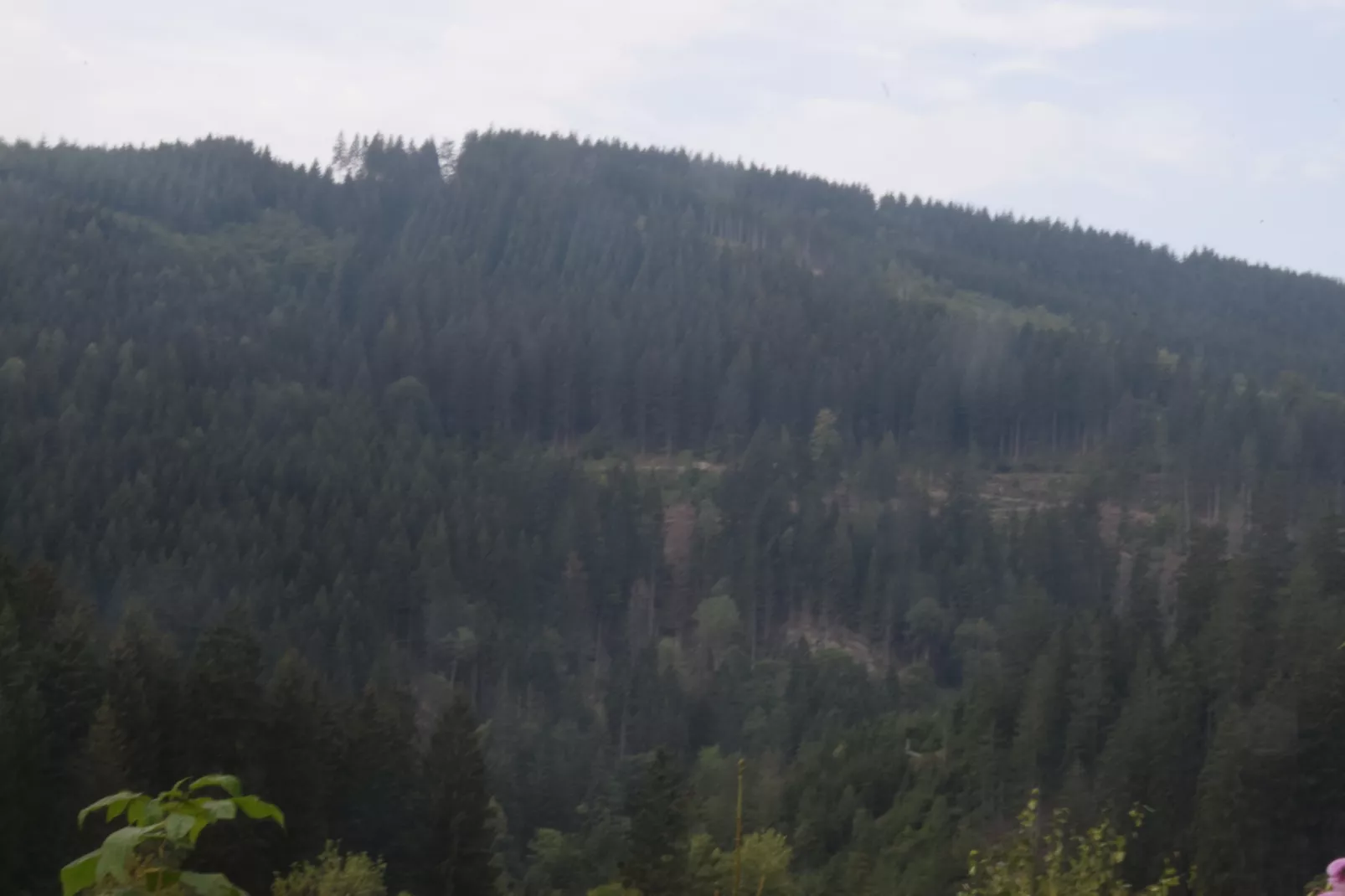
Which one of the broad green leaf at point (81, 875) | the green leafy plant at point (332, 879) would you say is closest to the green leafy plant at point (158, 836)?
the broad green leaf at point (81, 875)

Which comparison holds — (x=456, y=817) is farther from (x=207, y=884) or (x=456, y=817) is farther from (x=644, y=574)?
(x=644, y=574)

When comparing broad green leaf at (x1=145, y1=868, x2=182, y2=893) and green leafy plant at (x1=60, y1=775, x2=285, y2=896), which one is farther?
broad green leaf at (x1=145, y1=868, x2=182, y2=893)

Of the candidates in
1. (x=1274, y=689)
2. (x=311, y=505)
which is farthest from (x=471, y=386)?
(x=1274, y=689)

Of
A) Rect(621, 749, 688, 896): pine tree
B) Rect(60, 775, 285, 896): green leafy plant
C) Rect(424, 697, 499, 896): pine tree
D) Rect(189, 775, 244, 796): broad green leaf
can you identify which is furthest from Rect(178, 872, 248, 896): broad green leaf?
Rect(424, 697, 499, 896): pine tree

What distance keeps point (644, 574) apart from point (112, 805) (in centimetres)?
12972

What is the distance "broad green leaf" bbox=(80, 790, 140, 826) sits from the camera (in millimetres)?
3400

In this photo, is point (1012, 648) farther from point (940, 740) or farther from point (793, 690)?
point (793, 690)

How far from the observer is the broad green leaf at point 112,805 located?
134 inches

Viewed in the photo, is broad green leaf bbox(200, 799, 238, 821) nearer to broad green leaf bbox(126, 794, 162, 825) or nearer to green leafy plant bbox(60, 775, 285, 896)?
green leafy plant bbox(60, 775, 285, 896)

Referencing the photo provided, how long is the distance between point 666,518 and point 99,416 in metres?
56.0

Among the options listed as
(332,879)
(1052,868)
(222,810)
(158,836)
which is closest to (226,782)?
(222,810)

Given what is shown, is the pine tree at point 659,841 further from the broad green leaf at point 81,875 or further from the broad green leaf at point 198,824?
the broad green leaf at point 81,875

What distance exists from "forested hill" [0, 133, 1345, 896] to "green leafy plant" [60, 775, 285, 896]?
2362 cm

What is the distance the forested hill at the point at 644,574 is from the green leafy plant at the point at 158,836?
23.6 metres
